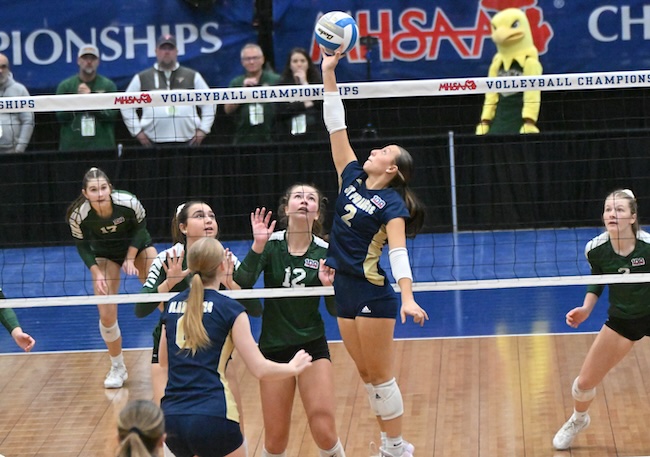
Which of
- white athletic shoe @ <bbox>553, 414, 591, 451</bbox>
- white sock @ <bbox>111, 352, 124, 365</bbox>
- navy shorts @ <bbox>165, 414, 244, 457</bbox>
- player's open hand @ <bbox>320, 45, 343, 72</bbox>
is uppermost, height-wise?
player's open hand @ <bbox>320, 45, 343, 72</bbox>

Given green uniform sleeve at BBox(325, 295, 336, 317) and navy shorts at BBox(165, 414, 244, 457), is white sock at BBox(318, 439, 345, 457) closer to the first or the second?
green uniform sleeve at BBox(325, 295, 336, 317)

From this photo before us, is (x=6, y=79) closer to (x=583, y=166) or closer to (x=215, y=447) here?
(x=583, y=166)

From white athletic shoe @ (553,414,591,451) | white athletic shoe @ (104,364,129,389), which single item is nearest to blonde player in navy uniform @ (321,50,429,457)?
white athletic shoe @ (553,414,591,451)

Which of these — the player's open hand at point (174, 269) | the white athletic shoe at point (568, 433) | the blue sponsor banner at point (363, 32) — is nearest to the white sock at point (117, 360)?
the player's open hand at point (174, 269)

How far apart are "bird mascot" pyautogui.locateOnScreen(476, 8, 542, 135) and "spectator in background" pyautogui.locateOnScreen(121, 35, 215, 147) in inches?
127

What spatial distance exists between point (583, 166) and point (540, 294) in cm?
184

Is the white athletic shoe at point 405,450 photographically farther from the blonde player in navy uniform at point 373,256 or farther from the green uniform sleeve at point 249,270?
the green uniform sleeve at point 249,270

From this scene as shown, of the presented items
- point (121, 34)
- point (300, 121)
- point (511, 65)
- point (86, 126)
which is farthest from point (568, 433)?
point (121, 34)

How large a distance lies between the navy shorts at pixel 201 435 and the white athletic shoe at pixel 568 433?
279 cm

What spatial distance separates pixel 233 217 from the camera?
506 inches

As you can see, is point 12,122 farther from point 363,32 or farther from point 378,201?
point 378,201

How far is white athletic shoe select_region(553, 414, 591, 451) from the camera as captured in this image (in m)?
7.36

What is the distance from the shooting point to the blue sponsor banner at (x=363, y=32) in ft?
44.3

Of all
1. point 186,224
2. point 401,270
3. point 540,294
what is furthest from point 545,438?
point 540,294
